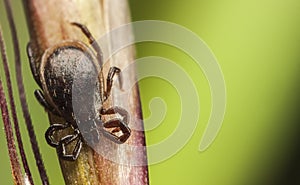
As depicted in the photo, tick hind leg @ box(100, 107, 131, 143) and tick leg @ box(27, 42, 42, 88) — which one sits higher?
tick leg @ box(27, 42, 42, 88)

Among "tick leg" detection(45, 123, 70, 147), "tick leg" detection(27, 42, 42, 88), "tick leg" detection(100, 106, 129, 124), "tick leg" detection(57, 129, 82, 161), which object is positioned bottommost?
"tick leg" detection(57, 129, 82, 161)

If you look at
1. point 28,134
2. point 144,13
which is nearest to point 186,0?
point 144,13

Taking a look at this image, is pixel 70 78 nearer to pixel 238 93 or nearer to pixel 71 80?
pixel 71 80

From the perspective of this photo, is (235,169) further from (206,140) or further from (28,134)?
(28,134)

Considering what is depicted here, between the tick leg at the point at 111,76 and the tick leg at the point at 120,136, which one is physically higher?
the tick leg at the point at 111,76

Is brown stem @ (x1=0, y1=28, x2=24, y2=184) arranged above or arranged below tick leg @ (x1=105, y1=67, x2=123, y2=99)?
below
